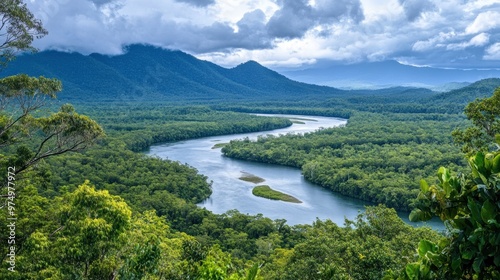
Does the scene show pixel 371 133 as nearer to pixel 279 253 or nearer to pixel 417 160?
pixel 417 160

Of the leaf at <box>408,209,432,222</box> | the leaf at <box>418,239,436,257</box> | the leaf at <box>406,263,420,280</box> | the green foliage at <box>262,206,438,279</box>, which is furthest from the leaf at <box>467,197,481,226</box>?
the green foliage at <box>262,206,438,279</box>

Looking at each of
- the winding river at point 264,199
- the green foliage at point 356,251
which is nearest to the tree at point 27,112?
the green foliage at point 356,251

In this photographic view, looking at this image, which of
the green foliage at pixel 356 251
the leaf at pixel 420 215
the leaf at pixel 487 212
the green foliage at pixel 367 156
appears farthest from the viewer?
the green foliage at pixel 367 156

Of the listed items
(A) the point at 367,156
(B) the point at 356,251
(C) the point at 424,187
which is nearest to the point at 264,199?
(A) the point at 367,156

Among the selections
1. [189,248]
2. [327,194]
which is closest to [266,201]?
[327,194]

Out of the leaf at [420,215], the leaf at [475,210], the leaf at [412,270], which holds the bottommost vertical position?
the leaf at [412,270]

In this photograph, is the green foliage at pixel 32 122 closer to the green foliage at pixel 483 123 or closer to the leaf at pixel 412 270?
the leaf at pixel 412 270
